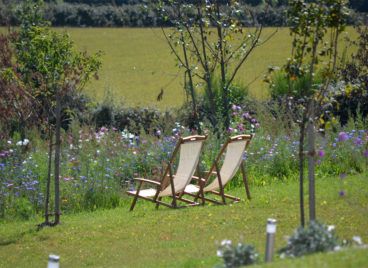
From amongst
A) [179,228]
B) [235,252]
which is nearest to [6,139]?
[179,228]

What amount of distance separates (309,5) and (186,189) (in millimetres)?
4622

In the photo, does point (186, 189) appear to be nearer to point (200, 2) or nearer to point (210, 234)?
point (210, 234)

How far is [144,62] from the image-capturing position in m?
35.4

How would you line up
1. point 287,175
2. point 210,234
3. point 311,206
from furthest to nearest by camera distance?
1. point 287,175
2. point 210,234
3. point 311,206

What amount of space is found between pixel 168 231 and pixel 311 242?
3618 mm

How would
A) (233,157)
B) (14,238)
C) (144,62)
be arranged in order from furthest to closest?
(144,62) < (233,157) < (14,238)

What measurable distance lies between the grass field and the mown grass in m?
10.1

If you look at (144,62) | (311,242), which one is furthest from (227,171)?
(144,62)

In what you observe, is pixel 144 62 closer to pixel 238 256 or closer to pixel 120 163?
pixel 120 163

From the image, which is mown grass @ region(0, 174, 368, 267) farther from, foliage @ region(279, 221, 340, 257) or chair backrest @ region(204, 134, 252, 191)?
foliage @ region(279, 221, 340, 257)

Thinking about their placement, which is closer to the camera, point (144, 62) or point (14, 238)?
point (14, 238)

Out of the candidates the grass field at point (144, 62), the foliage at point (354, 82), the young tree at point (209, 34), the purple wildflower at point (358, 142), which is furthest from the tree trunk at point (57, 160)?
the grass field at point (144, 62)

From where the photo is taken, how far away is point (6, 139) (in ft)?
53.8

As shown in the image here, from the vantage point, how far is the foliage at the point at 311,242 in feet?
21.9
